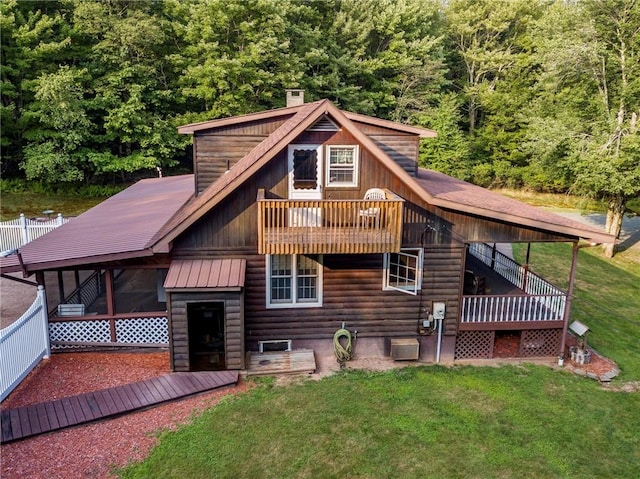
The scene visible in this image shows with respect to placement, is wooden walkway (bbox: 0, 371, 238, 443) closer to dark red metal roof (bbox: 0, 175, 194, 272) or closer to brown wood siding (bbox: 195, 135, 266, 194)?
dark red metal roof (bbox: 0, 175, 194, 272)

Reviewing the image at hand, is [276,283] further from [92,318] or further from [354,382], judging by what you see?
[92,318]

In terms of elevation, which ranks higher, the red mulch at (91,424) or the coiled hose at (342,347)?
the coiled hose at (342,347)

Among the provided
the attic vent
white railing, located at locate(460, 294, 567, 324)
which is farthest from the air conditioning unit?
the attic vent

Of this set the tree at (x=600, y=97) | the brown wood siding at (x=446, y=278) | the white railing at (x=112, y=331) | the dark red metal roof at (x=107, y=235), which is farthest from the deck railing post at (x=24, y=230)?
the tree at (x=600, y=97)

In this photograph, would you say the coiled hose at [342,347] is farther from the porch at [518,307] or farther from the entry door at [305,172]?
the entry door at [305,172]

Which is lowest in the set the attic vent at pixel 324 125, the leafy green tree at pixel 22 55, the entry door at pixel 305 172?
the entry door at pixel 305 172

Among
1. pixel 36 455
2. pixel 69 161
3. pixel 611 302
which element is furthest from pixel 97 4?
pixel 611 302
